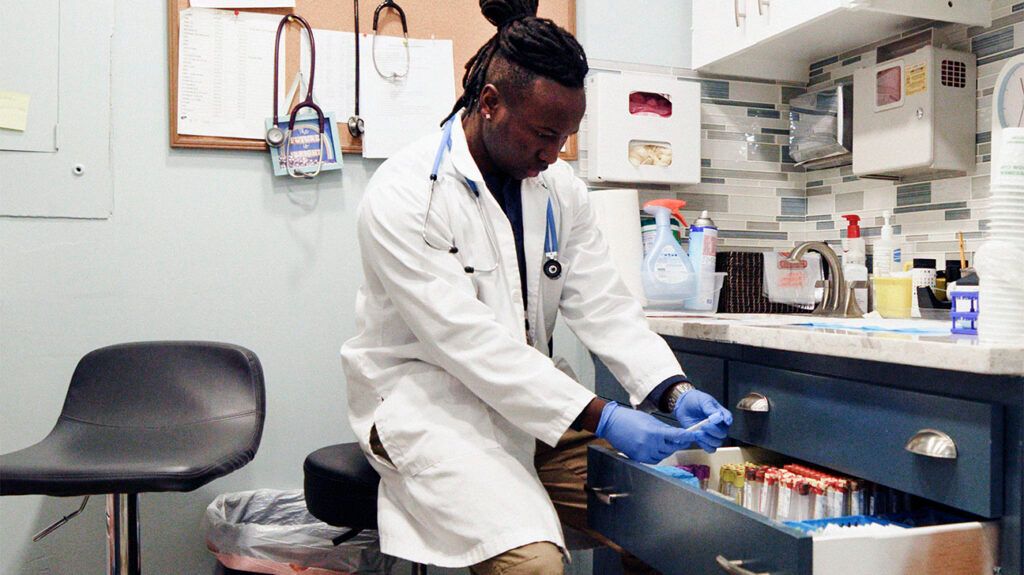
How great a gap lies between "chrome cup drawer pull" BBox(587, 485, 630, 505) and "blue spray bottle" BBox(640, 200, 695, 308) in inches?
33.0

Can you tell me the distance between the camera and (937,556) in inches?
37.1

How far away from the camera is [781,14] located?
6.45 feet

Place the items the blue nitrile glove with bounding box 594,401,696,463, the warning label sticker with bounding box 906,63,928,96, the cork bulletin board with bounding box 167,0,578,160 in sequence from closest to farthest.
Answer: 1. the blue nitrile glove with bounding box 594,401,696,463
2. the warning label sticker with bounding box 906,63,928,96
3. the cork bulletin board with bounding box 167,0,578,160

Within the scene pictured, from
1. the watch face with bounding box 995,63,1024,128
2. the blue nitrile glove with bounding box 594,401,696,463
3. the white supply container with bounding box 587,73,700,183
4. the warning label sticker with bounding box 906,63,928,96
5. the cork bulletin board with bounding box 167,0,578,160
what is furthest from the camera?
the white supply container with bounding box 587,73,700,183

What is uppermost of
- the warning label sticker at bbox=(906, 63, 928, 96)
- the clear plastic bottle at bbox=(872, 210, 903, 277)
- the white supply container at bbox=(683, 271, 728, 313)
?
the warning label sticker at bbox=(906, 63, 928, 96)

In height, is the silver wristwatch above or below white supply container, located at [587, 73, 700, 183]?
below

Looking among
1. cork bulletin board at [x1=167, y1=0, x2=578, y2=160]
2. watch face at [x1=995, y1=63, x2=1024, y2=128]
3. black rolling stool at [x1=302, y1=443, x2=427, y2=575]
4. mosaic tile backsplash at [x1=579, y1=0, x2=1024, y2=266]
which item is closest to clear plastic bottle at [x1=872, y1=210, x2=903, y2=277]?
mosaic tile backsplash at [x1=579, y1=0, x2=1024, y2=266]

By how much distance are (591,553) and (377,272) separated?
3.90 ft

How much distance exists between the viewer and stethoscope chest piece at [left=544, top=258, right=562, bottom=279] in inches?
Result: 58.5

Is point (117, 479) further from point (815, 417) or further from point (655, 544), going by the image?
point (815, 417)

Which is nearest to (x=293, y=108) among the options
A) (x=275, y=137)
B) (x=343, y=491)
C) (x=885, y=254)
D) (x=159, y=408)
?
(x=275, y=137)

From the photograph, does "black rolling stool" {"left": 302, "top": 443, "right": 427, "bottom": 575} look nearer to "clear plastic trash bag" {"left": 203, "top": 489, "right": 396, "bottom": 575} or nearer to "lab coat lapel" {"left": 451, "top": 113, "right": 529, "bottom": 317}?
"clear plastic trash bag" {"left": 203, "top": 489, "right": 396, "bottom": 575}

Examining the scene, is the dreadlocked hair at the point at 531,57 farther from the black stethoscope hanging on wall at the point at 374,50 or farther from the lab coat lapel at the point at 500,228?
the black stethoscope hanging on wall at the point at 374,50

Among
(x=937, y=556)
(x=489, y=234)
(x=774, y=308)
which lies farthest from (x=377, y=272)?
(x=774, y=308)
